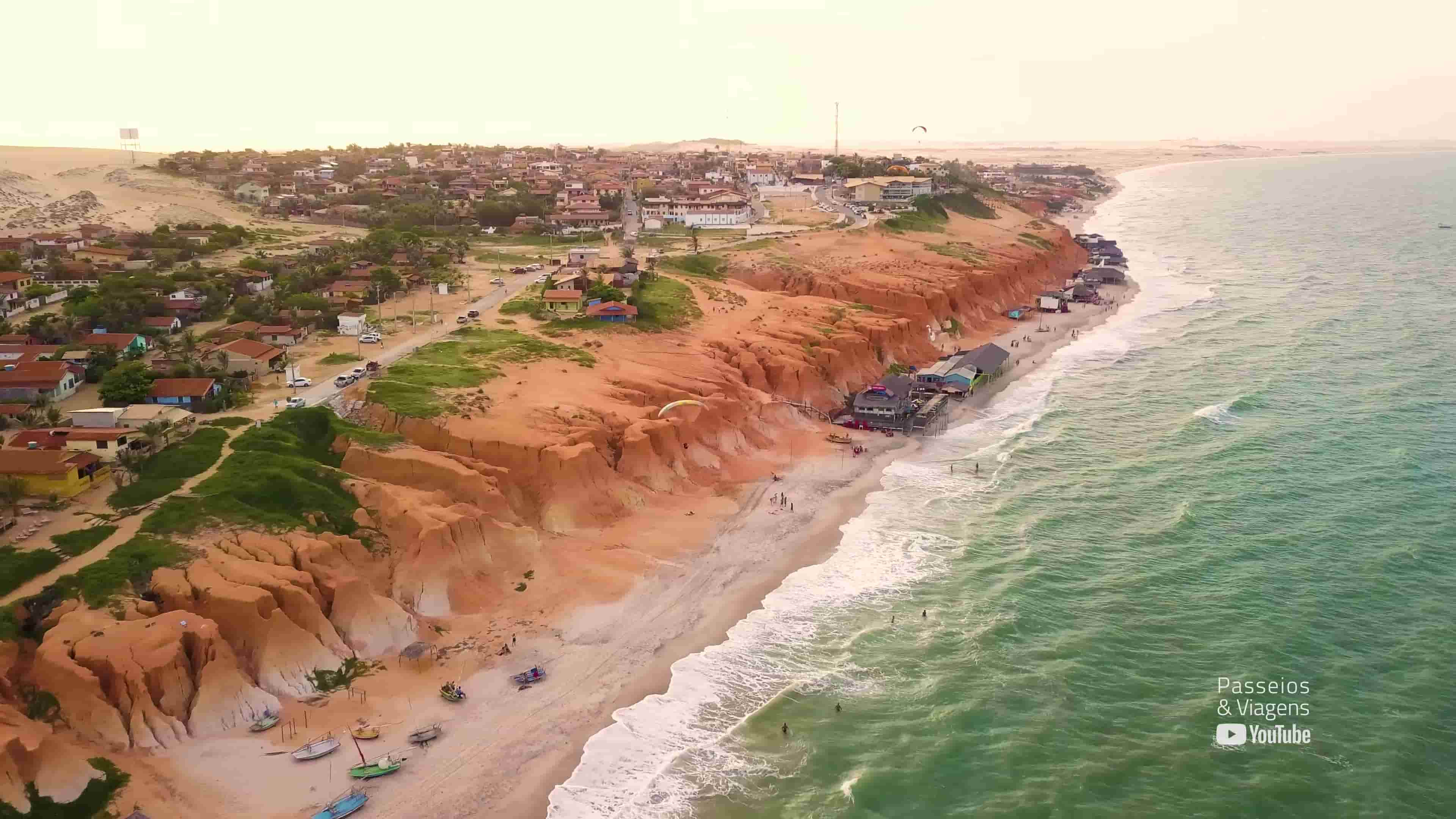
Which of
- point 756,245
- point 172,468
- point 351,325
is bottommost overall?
point 172,468

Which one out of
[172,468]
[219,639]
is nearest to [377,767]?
[219,639]

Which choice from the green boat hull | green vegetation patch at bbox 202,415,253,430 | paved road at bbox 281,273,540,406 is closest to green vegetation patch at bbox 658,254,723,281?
paved road at bbox 281,273,540,406

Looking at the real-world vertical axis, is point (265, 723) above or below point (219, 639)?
below

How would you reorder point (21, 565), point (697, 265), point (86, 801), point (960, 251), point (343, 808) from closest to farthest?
1. point (86, 801)
2. point (343, 808)
3. point (21, 565)
4. point (697, 265)
5. point (960, 251)

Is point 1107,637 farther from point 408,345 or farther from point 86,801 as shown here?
point 408,345

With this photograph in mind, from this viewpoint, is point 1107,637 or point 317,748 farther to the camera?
point 1107,637

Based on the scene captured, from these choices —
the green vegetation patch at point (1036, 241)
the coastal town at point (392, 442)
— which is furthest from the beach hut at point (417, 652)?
the green vegetation patch at point (1036, 241)

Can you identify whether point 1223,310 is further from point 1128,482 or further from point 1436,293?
point 1128,482
